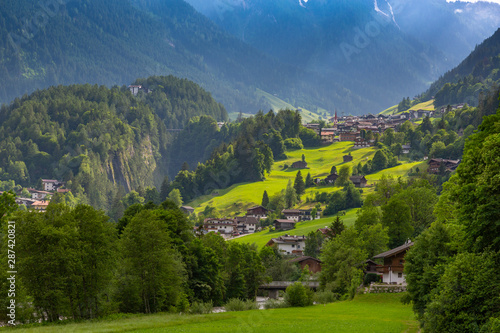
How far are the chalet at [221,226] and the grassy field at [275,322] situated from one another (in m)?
96.1

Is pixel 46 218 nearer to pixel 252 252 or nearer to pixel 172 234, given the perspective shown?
pixel 172 234

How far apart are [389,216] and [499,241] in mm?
49061

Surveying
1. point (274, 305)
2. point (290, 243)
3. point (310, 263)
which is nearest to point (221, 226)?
point (290, 243)

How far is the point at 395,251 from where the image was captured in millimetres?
65000

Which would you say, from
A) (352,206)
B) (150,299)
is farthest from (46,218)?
(352,206)

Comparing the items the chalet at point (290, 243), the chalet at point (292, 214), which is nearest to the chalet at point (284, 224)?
the chalet at point (292, 214)

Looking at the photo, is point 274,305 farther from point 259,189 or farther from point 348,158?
point 348,158

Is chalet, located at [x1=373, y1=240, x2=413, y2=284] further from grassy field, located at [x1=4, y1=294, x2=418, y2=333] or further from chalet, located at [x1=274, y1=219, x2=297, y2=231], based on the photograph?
chalet, located at [x1=274, y1=219, x2=297, y2=231]

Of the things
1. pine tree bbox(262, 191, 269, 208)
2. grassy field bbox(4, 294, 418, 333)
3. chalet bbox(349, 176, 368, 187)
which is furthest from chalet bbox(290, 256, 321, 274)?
pine tree bbox(262, 191, 269, 208)

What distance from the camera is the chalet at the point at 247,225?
151212 millimetres

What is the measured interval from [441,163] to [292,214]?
113ft

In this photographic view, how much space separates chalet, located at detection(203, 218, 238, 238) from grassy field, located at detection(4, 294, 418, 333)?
9605 centimetres

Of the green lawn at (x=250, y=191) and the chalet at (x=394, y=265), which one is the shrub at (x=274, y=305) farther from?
the green lawn at (x=250, y=191)

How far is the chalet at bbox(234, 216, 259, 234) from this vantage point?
496 feet
